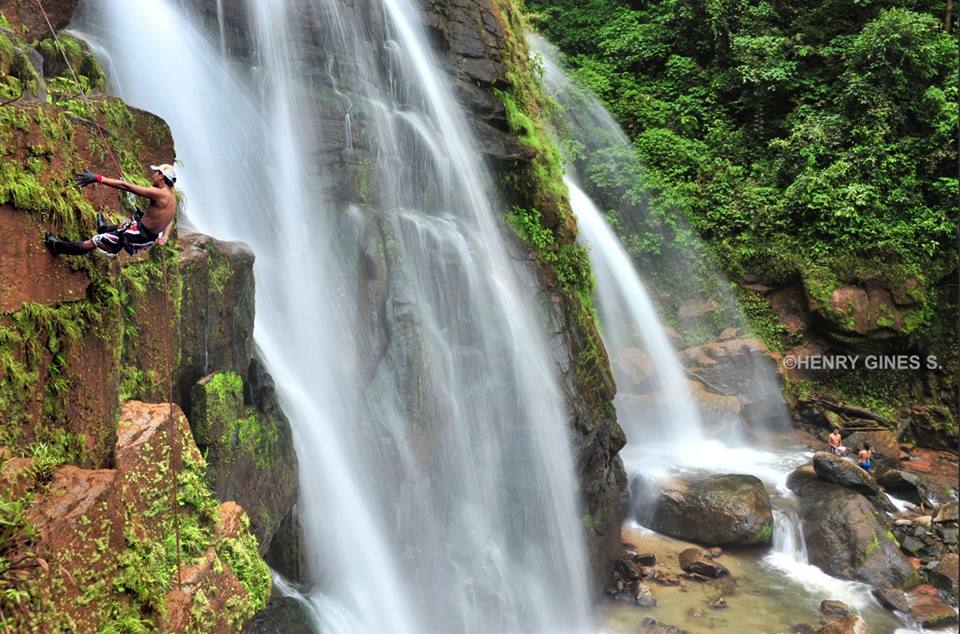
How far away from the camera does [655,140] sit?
1897cm

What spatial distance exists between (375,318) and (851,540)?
8460 mm

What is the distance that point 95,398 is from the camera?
3762mm

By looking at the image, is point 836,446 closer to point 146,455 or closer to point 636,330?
point 636,330

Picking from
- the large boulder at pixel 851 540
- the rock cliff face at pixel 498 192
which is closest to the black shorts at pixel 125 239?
the rock cliff face at pixel 498 192

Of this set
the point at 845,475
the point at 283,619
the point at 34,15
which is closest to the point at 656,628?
the point at 283,619

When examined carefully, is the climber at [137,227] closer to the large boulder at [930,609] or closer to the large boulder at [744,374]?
the large boulder at [930,609]

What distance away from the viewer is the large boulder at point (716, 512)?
10.4 m

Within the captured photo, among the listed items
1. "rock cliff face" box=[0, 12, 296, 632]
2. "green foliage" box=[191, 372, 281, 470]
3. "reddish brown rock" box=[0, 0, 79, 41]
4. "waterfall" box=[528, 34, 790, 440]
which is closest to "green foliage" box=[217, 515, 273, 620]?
"rock cliff face" box=[0, 12, 296, 632]

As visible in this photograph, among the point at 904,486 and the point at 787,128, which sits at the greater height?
the point at 787,128

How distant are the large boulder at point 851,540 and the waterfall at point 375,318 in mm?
4245

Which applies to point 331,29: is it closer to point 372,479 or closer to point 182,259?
point 182,259

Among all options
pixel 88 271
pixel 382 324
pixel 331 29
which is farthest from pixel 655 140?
pixel 88 271

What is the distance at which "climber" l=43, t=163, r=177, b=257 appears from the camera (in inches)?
144

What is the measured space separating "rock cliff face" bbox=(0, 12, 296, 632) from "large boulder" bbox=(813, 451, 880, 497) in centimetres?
1057
